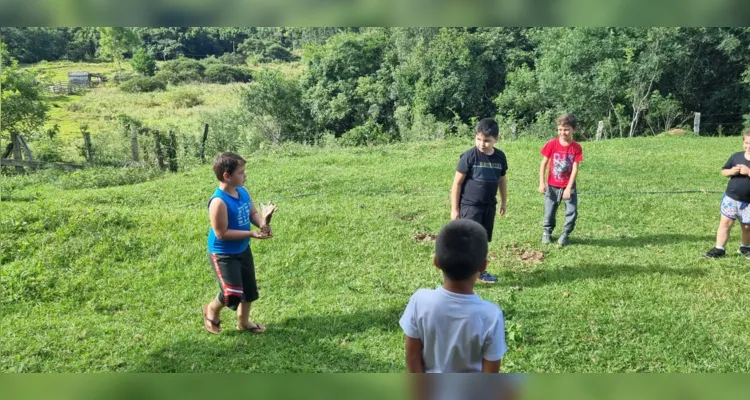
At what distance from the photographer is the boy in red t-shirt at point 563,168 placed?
5.79 metres

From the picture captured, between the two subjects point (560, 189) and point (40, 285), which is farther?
point (560, 189)

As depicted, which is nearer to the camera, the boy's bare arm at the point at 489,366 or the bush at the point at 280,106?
the boy's bare arm at the point at 489,366

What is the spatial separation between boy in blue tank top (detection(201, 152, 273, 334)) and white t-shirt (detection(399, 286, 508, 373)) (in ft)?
6.17

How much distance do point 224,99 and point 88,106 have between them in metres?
6.24

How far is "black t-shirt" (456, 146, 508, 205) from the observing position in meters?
4.82

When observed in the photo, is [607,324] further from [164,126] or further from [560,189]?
[164,126]

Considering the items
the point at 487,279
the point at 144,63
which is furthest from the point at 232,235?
the point at 144,63

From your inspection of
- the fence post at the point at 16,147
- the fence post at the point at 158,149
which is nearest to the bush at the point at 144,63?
the fence post at the point at 16,147

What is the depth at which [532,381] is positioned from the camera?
2.92 feet

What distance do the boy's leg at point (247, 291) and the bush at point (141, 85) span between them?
77.5 feet

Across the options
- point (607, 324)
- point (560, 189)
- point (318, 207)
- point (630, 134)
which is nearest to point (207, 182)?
point (318, 207)

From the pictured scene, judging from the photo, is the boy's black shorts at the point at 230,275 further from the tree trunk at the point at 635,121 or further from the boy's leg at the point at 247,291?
the tree trunk at the point at 635,121

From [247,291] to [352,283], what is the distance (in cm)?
155

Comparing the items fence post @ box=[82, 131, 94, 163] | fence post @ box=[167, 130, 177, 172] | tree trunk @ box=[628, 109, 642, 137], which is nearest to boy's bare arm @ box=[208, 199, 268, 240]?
fence post @ box=[167, 130, 177, 172]
